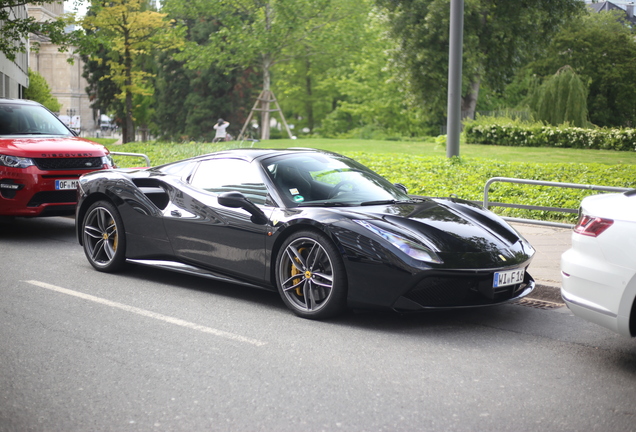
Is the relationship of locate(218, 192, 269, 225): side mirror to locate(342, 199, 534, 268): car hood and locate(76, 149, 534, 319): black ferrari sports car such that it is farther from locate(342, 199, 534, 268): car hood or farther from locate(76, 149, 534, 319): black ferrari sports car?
locate(342, 199, 534, 268): car hood

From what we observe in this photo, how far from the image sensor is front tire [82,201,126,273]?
766 centimetres

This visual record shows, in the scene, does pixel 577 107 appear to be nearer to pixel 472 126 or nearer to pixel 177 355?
pixel 472 126

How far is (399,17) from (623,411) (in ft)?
106

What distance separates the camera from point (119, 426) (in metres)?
3.83

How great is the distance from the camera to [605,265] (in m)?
4.64

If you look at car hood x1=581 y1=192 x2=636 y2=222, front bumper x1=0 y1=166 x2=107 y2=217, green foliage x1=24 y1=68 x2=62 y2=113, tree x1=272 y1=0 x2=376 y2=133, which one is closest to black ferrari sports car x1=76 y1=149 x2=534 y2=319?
car hood x1=581 y1=192 x2=636 y2=222

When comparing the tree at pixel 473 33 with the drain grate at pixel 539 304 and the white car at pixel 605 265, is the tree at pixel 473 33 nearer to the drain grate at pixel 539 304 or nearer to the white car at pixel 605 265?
the drain grate at pixel 539 304

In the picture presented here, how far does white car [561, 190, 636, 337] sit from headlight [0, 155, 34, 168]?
24.2ft

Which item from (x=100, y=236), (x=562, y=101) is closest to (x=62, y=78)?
(x=562, y=101)

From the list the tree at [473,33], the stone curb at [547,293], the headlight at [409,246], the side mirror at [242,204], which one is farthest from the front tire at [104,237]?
the tree at [473,33]

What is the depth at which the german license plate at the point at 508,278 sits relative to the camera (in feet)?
18.6

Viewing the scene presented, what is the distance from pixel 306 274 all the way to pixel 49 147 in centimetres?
566

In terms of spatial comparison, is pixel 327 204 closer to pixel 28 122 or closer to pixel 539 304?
pixel 539 304

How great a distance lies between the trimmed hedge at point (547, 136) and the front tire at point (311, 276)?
2210 centimetres
